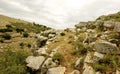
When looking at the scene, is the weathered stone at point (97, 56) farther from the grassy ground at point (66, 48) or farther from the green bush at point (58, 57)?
the green bush at point (58, 57)

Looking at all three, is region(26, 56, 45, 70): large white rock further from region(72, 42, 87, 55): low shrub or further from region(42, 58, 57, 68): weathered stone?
region(72, 42, 87, 55): low shrub

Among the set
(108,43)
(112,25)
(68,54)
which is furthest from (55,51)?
(112,25)

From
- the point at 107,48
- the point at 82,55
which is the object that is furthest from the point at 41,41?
the point at 107,48

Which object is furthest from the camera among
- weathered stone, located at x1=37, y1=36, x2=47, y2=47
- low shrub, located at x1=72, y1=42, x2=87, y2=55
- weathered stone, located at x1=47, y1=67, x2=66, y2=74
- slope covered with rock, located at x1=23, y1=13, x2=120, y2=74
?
weathered stone, located at x1=37, y1=36, x2=47, y2=47

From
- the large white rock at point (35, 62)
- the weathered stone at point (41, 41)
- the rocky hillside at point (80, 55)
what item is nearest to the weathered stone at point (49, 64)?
the rocky hillside at point (80, 55)

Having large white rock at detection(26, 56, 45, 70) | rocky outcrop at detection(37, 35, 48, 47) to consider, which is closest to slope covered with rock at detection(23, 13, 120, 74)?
large white rock at detection(26, 56, 45, 70)

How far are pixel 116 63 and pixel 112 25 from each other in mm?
7566

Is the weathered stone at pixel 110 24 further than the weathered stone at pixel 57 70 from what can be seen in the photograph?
Yes

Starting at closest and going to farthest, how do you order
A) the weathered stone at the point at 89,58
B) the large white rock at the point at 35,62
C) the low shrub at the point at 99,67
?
the low shrub at the point at 99,67 < the weathered stone at the point at 89,58 < the large white rock at the point at 35,62

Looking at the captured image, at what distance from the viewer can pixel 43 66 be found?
859 inches

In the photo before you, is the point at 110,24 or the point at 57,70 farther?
the point at 110,24

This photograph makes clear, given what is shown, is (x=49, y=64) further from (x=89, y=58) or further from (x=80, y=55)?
(x=89, y=58)

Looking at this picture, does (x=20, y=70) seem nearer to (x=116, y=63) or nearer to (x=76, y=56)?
(x=76, y=56)

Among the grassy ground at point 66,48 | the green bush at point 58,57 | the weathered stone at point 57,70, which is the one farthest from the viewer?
the green bush at point 58,57
